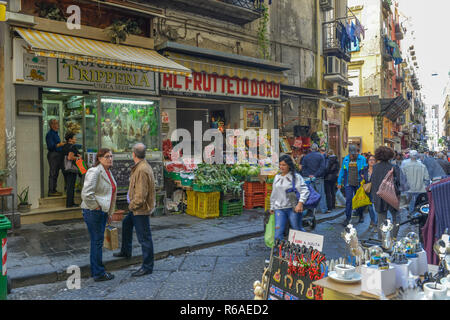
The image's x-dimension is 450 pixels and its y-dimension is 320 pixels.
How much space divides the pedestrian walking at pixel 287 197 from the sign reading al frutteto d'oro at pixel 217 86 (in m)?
5.96

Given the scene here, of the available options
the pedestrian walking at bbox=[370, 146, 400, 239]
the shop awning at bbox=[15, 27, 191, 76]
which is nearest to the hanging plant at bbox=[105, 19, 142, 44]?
the shop awning at bbox=[15, 27, 191, 76]

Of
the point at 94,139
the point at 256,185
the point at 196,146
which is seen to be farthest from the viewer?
the point at 196,146

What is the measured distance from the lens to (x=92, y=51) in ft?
26.8

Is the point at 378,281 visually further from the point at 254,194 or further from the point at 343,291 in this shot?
the point at 254,194

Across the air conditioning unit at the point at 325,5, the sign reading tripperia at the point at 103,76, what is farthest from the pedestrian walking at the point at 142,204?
the air conditioning unit at the point at 325,5

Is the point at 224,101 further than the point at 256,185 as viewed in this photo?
Yes

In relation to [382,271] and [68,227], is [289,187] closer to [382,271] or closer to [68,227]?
[382,271]

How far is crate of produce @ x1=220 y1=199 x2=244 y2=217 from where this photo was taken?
9820mm

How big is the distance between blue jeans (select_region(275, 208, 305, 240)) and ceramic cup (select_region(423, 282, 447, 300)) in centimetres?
337

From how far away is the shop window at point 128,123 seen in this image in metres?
9.63

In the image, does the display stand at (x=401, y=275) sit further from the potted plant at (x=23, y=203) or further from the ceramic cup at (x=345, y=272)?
the potted plant at (x=23, y=203)

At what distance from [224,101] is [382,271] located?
10.4m
